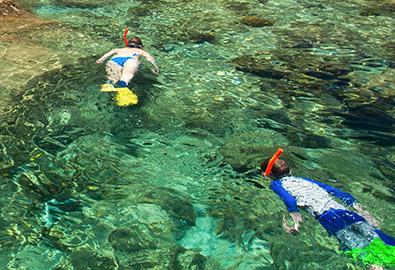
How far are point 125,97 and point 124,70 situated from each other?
1.05 m

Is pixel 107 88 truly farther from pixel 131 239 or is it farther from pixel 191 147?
pixel 131 239

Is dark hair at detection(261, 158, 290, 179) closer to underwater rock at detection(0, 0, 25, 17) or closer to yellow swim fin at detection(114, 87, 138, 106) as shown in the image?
yellow swim fin at detection(114, 87, 138, 106)

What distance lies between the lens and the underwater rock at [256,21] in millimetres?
10273

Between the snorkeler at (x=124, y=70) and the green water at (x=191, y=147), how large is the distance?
0.64 feet

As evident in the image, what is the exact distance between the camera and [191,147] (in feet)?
16.7

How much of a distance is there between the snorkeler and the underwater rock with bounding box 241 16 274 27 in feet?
13.3

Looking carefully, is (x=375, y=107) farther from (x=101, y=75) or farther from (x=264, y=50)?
(x=101, y=75)

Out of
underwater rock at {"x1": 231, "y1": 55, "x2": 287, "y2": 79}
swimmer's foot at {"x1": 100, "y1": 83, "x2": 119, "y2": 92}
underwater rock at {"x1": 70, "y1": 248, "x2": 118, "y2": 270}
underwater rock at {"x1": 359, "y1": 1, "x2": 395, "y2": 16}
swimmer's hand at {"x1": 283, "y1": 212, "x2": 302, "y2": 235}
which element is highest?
underwater rock at {"x1": 359, "y1": 1, "x2": 395, "y2": 16}

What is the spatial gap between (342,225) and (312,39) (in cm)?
691

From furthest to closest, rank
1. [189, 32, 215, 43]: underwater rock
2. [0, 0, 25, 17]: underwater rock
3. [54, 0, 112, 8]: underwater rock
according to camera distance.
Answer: [54, 0, 112, 8]: underwater rock
[0, 0, 25, 17]: underwater rock
[189, 32, 215, 43]: underwater rock

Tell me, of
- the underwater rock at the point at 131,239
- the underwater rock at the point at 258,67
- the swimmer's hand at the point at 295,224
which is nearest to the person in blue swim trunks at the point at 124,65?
the underwater rock at the point at 258,67

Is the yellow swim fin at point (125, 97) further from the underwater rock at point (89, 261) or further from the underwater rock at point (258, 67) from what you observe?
the underwater rock at point (89, 261)

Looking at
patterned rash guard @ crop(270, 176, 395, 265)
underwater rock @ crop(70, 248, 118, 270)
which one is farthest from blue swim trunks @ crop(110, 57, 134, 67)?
underwater rock @ crop(70, 248, 118, 270)

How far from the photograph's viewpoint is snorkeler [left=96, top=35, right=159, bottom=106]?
5.96m
